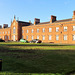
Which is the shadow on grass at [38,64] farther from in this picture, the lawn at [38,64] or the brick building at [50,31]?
the brick building at [50,31]

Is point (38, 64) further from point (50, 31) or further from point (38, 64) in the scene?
point (50, 31)

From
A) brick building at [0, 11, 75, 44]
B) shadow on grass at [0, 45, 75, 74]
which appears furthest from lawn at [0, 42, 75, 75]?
brick building at [0, 11, 75, 44]

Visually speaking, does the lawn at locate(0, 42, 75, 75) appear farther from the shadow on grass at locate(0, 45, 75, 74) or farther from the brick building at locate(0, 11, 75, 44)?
the brick building at locate(0, 11, 75, 44)

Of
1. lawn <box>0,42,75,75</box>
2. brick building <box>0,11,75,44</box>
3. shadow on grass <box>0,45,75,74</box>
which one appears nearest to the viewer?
lawn <box>0,42,75,75</box>

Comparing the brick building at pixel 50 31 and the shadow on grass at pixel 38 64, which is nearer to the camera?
the shadow on grass at pixel 38 64

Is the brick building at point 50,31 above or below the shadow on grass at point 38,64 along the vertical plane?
above

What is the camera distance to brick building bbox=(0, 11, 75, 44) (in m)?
44.0

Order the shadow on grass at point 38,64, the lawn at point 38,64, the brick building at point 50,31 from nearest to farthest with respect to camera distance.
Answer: the lawn at point 38,64 → the shadow on grass at point 38,64 → the brick building at point 50,31

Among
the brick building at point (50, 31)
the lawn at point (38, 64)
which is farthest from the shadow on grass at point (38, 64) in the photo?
the brick building at point (50, 31)

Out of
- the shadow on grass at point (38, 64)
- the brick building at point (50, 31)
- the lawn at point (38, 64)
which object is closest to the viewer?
the lawn at point (38, 64)

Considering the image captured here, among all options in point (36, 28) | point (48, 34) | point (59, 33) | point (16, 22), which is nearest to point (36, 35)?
point (36, 28)

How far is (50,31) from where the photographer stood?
50469 millimetres

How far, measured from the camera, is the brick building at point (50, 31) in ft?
144

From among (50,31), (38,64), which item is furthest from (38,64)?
(50,31)
